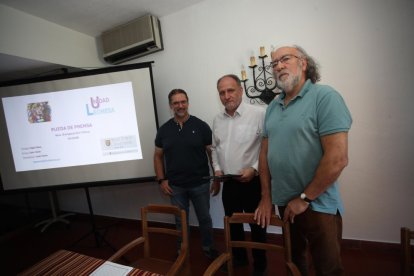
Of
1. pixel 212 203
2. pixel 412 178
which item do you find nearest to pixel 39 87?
pixel 212 203

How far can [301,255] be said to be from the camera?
1.37m

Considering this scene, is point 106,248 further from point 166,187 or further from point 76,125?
point 76,125

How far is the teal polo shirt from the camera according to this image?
A: 1.06m

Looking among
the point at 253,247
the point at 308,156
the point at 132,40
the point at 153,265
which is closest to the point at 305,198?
the point at 308,156

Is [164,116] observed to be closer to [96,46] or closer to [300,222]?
[96,46]

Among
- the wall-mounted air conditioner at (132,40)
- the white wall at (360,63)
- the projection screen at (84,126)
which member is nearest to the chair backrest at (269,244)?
the white wall at (360,63)

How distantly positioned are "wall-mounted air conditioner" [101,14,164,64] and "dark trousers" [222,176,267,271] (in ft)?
5.86

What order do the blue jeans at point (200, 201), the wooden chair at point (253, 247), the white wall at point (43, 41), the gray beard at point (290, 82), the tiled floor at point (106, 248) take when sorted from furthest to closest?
the blue jeans at point (200, 201) < the white wall at point (43, 41) < the tiled floor at point (106, 248) < the gray beard at point (290, 82) < the wooden chair at point (253, 247)

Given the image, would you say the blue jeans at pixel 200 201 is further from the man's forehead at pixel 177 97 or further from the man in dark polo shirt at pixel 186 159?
the man's forehead at pixel 177 97

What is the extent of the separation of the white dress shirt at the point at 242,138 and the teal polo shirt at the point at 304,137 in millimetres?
426

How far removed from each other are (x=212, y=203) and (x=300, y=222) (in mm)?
1520

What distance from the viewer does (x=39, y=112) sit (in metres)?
2.39

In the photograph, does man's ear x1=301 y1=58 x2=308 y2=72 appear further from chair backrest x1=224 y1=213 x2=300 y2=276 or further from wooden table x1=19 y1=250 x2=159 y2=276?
wooden table x1=19 y1=250 x2=159 y2=276

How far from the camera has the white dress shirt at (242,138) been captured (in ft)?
5.68
